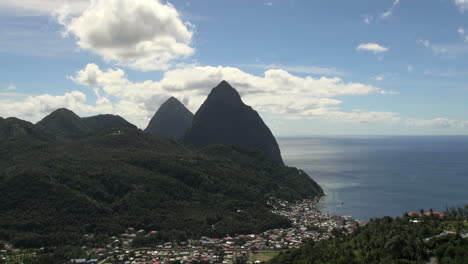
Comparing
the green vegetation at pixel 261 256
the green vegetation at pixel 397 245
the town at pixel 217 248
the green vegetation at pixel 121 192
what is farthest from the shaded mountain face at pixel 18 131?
the green vegetation at pixel 397 245

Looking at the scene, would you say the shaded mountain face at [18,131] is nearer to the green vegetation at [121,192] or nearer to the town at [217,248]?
the green vegetation at [121,192]

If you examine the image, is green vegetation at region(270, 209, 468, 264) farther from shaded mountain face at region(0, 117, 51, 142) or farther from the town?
shaded mountain face at region(0, 117, 51, 142)

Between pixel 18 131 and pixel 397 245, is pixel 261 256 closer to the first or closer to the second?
pixel 397 245

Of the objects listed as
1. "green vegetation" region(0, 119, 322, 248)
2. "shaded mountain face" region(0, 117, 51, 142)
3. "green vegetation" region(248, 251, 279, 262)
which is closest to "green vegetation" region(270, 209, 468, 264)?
"green vegetation" region(248, 251, 279, 262)

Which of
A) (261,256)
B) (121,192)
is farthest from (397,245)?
(121,192)

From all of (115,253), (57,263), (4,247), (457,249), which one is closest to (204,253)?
(115,253)

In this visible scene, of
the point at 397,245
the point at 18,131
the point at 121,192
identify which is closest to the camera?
the point at 397,245
